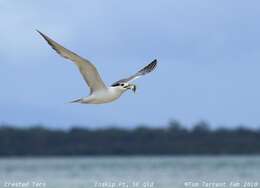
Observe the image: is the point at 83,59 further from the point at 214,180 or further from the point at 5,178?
the point at 5,178

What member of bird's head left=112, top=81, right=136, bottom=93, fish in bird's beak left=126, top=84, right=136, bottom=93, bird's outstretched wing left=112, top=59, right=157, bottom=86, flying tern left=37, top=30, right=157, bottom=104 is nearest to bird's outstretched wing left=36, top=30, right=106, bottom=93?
flying tern left=37, top=30, right=157, bottom=104

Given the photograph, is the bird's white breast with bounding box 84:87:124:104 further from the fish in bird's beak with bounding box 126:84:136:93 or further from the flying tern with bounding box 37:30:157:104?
the fish in bird's beak with bounding box 126:84:136:93

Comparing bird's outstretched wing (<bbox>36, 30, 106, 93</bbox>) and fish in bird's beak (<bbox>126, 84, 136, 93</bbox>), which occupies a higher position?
bird's outstretched wing (<bbox>36, 30, 106, 93</bbox>)

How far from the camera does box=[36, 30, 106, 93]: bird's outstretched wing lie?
22672 millimetres

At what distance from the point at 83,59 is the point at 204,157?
74611 mm

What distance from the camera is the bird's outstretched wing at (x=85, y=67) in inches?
893

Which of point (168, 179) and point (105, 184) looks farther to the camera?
point (168, 179)

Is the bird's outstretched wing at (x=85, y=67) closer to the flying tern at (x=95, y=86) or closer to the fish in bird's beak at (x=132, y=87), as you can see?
the flying tern at (x=95, y=86)

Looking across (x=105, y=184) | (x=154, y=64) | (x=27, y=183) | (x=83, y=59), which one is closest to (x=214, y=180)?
(x=105, y=184)

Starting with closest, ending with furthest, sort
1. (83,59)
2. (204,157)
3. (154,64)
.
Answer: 1. (83,59)
2. (154,64)
3. (204,157)

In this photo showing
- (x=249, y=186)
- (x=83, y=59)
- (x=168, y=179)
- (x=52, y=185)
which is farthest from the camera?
(x=168, y=179)

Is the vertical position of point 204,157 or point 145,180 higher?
point 204,157

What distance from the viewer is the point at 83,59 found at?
23297 mm

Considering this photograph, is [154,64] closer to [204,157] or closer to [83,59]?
[83,59]
